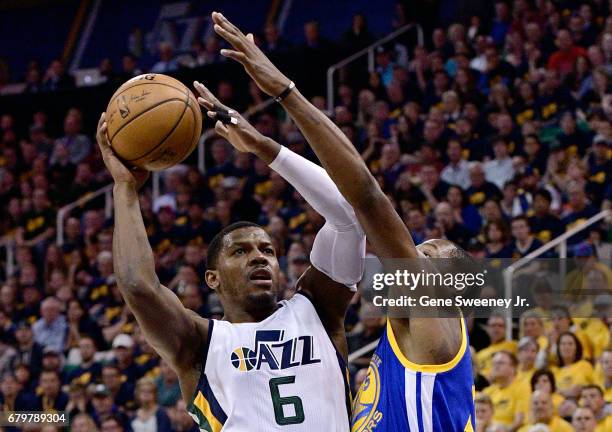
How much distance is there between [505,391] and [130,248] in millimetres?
4384

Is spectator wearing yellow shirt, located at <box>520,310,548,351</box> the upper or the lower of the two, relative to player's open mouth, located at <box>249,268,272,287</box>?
upper

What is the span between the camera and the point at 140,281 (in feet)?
11.9

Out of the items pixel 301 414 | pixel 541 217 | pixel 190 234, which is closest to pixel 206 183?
pixel 190 234

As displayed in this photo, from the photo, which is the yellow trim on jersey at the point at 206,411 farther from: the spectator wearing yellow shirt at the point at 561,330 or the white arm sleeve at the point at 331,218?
the spectator wearing yellow shirt at the point at 561,330

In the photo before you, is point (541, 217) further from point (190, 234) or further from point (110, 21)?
point (110, 21)

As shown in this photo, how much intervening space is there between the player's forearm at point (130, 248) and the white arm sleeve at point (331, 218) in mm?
541

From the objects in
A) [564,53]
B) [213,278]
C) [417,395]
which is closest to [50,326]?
[564,53]

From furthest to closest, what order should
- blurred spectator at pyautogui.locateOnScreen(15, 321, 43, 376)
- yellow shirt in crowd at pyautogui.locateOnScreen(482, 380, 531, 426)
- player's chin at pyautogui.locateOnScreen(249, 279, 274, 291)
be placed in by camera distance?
blurred spectator at pyautogui.locateOnScreen(15, 321, 43, 376) < yellow shirt in crowd at pyautogui.locateOnScreen(482, 380, 531, 426) < player's chin at pyautogui.locateOnScreen(249, 279, 274, 291)

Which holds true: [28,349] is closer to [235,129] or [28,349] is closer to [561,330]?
[561,330]

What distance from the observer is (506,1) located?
41.1 ft

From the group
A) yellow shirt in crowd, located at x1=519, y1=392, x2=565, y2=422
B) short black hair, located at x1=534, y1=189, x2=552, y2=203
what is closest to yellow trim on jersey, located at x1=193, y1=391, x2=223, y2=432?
yellow shirt in crowd, located at x1=519, y1=392, x2=565, y2=422

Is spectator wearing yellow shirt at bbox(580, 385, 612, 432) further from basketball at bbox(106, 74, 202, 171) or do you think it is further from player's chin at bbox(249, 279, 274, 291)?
basketball at bbox(106, 74, 202, 171)

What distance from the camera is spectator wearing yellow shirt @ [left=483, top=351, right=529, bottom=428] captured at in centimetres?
734

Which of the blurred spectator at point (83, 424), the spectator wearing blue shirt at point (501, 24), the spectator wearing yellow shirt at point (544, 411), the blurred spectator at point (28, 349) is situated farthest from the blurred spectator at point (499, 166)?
the blurred spectator at point (28, 349)
